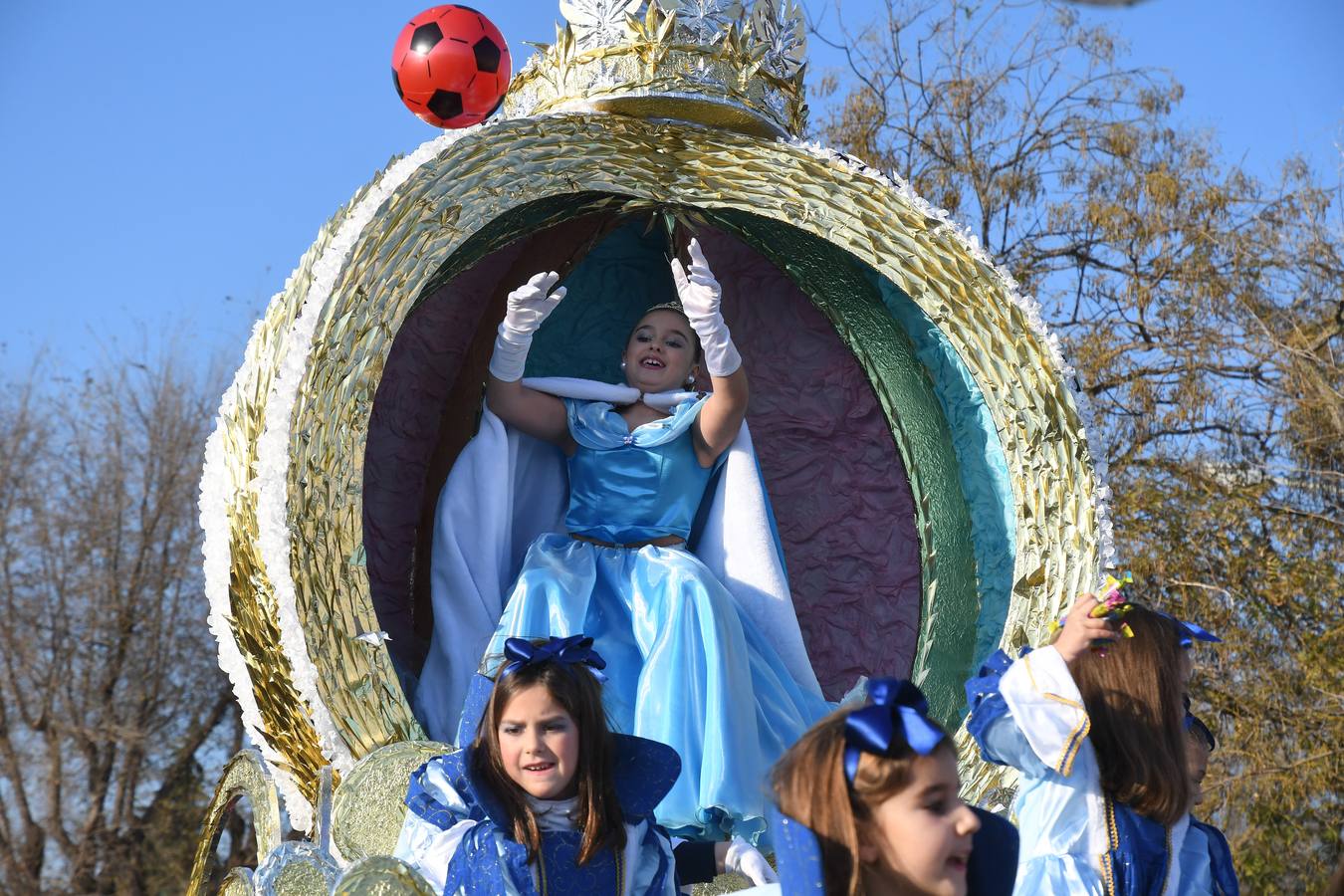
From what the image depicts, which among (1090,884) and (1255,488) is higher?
(1255,488)

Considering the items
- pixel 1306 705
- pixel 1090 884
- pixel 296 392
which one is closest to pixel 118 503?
pixel 1306 705

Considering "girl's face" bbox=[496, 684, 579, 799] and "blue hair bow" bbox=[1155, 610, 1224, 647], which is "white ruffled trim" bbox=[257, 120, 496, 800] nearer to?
"girl's face" bbox=[496, 684, 579, 799]

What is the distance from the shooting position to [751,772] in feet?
12.7

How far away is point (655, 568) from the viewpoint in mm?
4289

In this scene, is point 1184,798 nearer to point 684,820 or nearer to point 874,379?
point 684,820

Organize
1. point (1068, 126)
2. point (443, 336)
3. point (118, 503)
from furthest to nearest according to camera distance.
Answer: point (118, 503) < point (1068, 126) < point (443, 336)


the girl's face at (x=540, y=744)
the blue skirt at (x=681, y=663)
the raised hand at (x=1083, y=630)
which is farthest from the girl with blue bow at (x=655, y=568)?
the raised hand at (x=1083, y=630)

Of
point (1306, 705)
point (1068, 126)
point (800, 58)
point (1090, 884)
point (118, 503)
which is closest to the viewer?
point (1090, 884)

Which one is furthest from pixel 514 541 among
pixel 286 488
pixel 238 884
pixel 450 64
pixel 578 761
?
pixel 578 761

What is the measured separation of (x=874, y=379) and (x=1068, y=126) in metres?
7.26

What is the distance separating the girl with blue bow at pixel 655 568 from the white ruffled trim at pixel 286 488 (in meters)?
0.43

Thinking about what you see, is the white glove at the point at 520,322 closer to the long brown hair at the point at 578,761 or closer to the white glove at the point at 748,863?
the long brown hair at the point at 578,761

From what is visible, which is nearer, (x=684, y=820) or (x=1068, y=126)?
(x=684, y=820)

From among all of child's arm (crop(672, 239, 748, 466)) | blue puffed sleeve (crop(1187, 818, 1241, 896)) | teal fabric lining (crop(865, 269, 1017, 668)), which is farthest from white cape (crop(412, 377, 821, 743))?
blue puffed sleeve (crop(1187, 818, 1241, 896))
